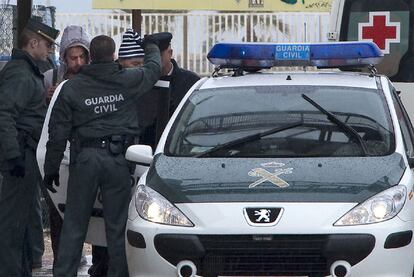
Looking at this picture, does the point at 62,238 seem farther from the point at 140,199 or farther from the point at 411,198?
the point at 411,198

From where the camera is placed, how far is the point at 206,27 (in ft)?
71.3

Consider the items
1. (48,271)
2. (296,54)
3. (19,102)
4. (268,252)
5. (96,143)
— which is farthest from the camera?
(48,271)

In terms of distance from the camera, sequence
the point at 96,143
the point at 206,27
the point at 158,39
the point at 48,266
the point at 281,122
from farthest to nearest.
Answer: the point at 206,27, the point at 48,266, the point at 158,39, the point at 96,143, the point at 281,122

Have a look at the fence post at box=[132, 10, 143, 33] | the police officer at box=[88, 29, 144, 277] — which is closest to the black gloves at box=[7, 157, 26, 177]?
the police officer at box=[88, 29, 144, 277]

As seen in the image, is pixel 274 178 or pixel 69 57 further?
pixel 69 57

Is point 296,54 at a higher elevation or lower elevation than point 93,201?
higher

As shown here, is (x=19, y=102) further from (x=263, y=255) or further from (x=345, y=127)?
(x=263, y=255)

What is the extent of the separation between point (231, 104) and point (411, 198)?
1505 millimetres

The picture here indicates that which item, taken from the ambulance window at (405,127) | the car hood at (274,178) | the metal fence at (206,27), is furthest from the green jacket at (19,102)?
the metal fence at (206,27)

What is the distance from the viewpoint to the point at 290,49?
8477 mm

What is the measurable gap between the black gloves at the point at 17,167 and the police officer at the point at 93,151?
0.43 metres

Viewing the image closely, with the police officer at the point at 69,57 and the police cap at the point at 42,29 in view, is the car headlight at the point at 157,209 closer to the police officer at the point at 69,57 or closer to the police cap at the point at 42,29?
the police officer at the point at 69,57

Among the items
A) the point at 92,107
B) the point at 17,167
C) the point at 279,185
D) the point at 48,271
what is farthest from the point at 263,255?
the point at 48,271

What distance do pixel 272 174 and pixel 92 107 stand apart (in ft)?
5.28
